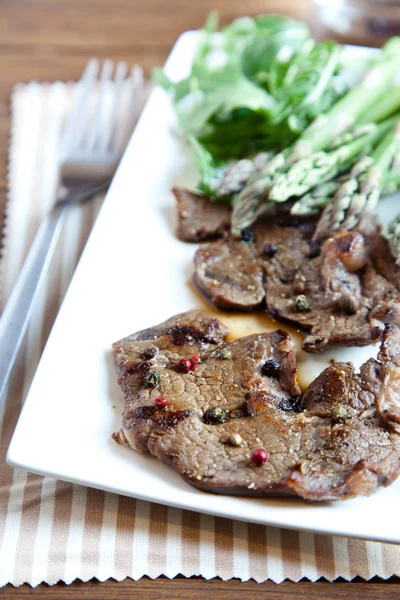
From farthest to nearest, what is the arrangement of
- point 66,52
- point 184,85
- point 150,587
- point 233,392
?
point 66,52, point 184,85, point 233,392, point 150,587

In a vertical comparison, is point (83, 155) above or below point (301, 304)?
above

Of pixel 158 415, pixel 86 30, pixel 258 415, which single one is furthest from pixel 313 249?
pixel 86 30

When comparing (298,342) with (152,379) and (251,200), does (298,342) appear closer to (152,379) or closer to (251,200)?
(152,379)

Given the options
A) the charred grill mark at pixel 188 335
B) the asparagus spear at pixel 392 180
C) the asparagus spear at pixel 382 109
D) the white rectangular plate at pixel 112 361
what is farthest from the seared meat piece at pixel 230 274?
the asparagus spear at pixel 382 109

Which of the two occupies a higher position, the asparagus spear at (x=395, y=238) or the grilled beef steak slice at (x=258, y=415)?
the asparagus spear at (x=395, y=238)

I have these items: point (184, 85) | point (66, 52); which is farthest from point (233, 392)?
point (66, 52)

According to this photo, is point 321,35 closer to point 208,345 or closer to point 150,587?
point 208,345

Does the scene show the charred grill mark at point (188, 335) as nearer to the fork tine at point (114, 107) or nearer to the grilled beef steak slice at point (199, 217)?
the grilled beef steak slice at point (199, 217)
